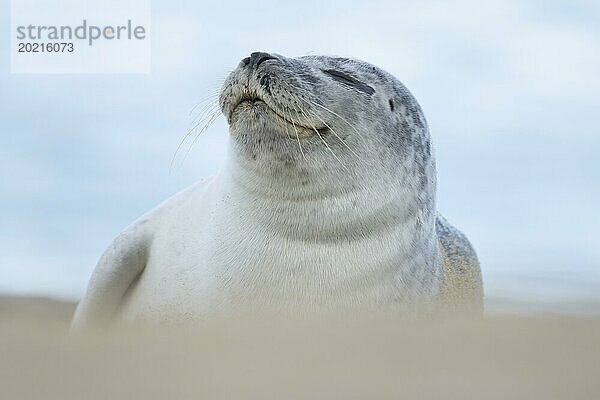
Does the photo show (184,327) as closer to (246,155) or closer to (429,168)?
(246,155)

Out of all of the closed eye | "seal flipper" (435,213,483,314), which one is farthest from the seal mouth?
"seal flipper" (435,213,483,314)

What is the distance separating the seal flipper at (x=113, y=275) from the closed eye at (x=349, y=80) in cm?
153

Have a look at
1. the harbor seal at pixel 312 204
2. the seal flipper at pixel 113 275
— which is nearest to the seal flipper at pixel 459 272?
the harbor seal at pixel 312 204

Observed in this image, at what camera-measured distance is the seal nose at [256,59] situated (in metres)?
4.92

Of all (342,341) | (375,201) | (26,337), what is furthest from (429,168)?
(26,337)

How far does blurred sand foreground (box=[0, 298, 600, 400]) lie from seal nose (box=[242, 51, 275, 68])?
1.68m

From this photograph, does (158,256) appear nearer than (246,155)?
No

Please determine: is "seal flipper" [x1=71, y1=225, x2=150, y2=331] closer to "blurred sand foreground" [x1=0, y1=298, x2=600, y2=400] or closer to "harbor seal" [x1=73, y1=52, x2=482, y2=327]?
"harbor seal" [x1=73, y1=52, x2=482, y2=327]

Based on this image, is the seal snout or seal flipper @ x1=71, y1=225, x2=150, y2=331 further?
seal flipper @ x1=71, y1=225, x2=150, y2=331

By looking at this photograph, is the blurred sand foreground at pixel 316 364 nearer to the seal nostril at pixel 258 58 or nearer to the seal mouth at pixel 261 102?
the seal mouth at pixel 261 102

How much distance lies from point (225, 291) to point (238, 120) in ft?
2.89

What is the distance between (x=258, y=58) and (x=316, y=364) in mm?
2305

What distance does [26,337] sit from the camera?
3252 mm

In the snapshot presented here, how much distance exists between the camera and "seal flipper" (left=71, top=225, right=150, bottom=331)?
19.9ft
